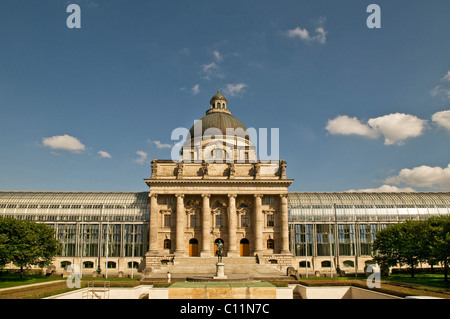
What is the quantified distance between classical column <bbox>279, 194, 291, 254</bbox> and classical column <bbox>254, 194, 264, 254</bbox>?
4.31m

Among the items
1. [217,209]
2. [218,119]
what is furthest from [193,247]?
[218,119]

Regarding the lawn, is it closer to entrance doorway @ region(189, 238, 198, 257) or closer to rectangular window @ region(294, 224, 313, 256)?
rectangular window @ region(294, 224, 313, 256)

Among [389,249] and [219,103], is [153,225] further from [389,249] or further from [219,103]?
[389,249]

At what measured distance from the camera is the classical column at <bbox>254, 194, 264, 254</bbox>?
7744 centimetres

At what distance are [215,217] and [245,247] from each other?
9.21 meters

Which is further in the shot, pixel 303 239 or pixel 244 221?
pixel 303 239

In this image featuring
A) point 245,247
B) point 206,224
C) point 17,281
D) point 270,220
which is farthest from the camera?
point 270,220

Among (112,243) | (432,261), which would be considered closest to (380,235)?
(432,261)

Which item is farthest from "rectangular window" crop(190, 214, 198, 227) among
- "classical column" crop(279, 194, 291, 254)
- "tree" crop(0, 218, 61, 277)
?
"tree" crop(0, 218, 61, 277)

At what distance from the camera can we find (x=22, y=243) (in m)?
59.2

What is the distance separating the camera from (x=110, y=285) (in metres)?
44.5
